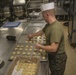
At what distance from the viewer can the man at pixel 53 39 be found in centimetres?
165

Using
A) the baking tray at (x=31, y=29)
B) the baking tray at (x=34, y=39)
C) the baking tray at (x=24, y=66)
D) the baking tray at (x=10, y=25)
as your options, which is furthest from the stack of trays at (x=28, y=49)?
the baking tray at (x=10, y=25)

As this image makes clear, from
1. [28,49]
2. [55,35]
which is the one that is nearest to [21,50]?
[28,49]

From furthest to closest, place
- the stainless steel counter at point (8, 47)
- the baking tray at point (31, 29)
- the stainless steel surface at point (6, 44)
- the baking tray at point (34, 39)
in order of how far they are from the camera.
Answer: the baking tray at point (31, 29)
the baking tray at point (34, 39)
the stainless steel surface at point (6, 44)
the stainless steel counter at point (8, 47)

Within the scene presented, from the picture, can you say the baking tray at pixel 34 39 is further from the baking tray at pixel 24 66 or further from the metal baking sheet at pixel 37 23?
the metal baking sheet at pixel 37 23

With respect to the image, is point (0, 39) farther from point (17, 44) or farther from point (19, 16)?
point (19, 16)

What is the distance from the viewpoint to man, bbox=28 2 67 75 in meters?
1.65

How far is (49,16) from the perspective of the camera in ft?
5.63

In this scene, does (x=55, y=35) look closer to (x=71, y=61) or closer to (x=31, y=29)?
(x=31, y=29)

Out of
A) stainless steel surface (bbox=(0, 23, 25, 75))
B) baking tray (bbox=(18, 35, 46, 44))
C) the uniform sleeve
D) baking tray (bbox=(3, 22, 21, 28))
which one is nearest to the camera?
stainless steel surface (bbox=(0, 23, 25, 75))

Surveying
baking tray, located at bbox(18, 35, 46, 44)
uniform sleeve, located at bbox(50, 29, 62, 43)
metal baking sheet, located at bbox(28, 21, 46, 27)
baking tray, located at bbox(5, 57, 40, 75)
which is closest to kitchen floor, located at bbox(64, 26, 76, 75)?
metal baking sheet, located at bbox(28, 21, 46, 27)

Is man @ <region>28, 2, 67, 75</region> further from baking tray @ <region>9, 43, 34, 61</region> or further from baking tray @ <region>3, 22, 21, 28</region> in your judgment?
baking tray @ <region>3, 22, 21, 28</region>

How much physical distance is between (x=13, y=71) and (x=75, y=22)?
9.13ft

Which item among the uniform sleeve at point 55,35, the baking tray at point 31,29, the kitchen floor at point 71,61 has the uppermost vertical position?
the uniform sleeve at point 55,35

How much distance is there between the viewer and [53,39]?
1645mm
